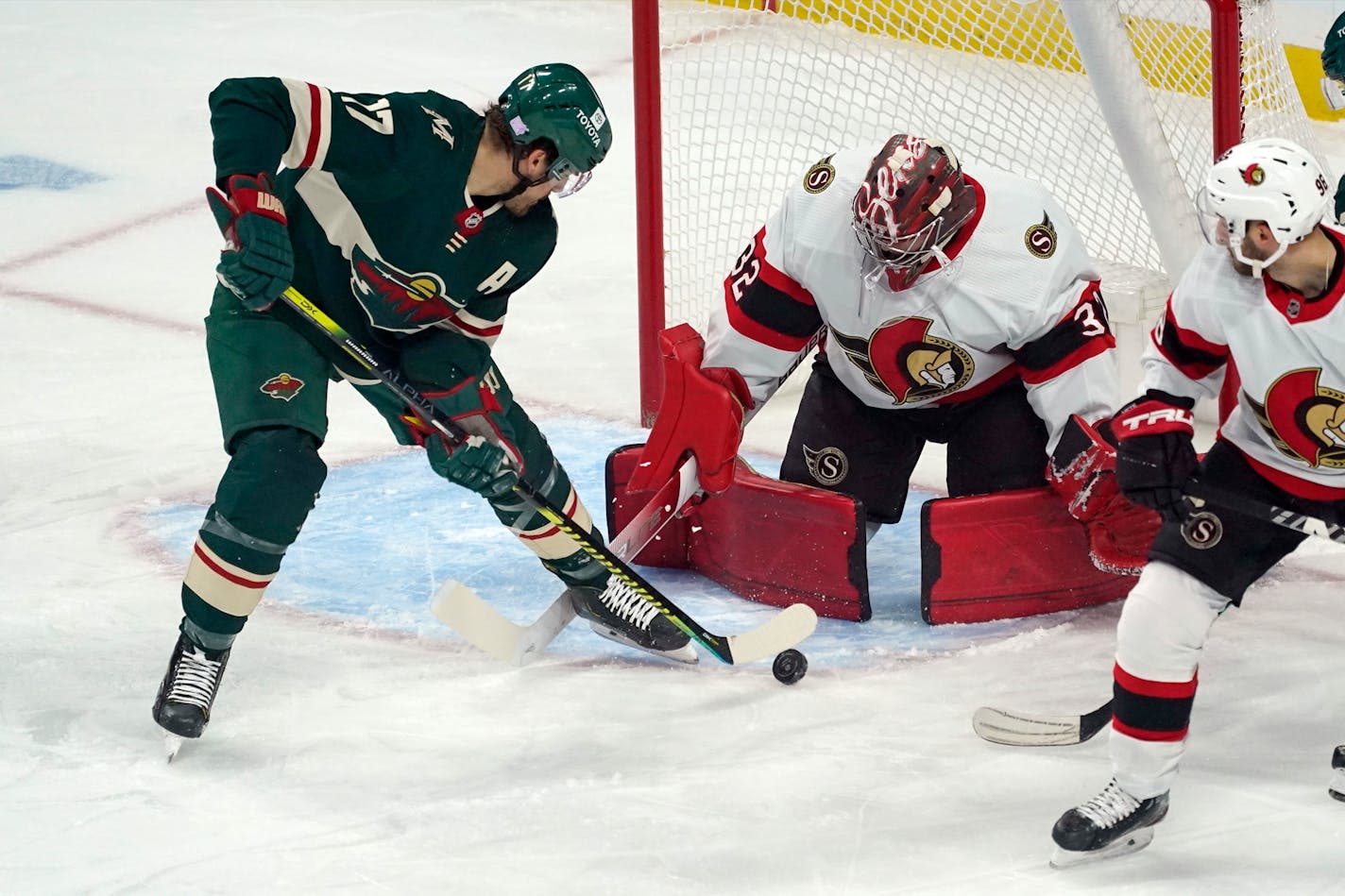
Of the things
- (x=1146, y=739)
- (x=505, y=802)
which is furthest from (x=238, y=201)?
(x=1146, y=739)

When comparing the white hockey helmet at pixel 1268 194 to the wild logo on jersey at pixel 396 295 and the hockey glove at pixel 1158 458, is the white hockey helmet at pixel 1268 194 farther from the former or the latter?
the wild logo on jersey at pixel 396 295

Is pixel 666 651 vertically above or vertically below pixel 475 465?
below

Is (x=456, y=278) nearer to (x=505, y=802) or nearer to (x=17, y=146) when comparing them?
(x=505, y=802)

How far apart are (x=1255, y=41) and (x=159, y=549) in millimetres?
2268

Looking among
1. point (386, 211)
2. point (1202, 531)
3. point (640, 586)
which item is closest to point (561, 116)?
point (386, 211)

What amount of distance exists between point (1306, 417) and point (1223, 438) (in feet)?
0.55

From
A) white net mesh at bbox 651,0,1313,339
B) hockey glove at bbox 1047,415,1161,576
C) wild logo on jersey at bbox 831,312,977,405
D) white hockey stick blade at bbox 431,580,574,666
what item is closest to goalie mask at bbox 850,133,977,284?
wild logo on jersey at bbox 831,312,977,405

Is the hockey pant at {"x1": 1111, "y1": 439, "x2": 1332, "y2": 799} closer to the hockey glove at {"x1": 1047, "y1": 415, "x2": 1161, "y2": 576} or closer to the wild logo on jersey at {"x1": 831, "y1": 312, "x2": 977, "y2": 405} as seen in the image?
the hockey glove at {"x1": 1047, "y1": 415, "x2": 1161, "y2": 576}

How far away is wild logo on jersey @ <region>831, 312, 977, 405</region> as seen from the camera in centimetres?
293

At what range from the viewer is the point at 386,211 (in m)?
2.59

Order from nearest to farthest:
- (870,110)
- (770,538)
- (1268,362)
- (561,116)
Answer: (1268,362), (561,116), (770,538), (870,110)

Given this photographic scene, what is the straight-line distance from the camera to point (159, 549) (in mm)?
3373

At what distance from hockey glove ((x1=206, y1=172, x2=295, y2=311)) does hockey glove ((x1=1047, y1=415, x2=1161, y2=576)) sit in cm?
126

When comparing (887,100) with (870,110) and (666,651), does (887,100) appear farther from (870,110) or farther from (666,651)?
(666,651)
